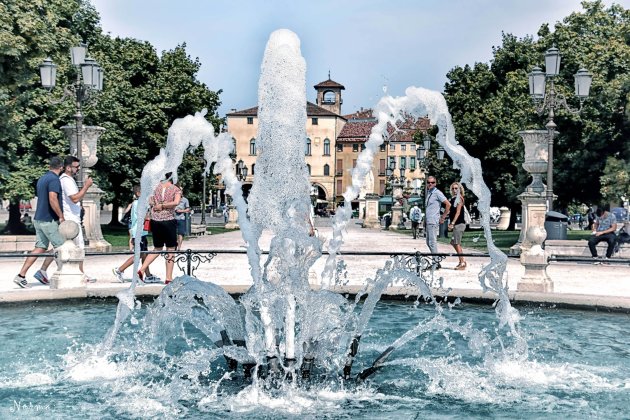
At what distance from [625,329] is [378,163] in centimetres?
11404

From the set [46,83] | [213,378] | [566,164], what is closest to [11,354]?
[213,378]

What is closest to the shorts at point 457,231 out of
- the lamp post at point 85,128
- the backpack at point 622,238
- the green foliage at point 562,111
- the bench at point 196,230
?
the backpack at point 622,238

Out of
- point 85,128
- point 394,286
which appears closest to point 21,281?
point 394,286

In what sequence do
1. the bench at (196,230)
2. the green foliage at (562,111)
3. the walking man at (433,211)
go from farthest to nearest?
the bench at (196,230), the green foliage at (562,111), the walking man at (433,211)

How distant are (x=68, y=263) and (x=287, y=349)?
576 centimetres

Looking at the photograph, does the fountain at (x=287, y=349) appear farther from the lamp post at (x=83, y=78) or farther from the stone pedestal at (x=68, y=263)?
the lamp post at (x=83, y=78)

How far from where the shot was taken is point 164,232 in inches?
486

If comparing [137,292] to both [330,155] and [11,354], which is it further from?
[330,155]

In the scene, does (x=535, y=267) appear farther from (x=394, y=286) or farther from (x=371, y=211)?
(x=371, y=211)

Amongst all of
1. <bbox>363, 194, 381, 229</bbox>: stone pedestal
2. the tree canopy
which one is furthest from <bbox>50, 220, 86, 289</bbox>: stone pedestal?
<bbox>363, 194, 381, 229</bbox>: stone pedestal

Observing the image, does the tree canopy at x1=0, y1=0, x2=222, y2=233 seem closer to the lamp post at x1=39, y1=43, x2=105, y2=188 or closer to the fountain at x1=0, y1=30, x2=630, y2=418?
the lamp post at x1=39, y1=43, x2=105, y2=188

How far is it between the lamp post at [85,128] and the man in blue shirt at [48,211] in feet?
21.0

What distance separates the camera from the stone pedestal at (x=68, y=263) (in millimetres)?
11477

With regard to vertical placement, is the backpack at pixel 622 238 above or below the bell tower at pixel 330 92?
below
